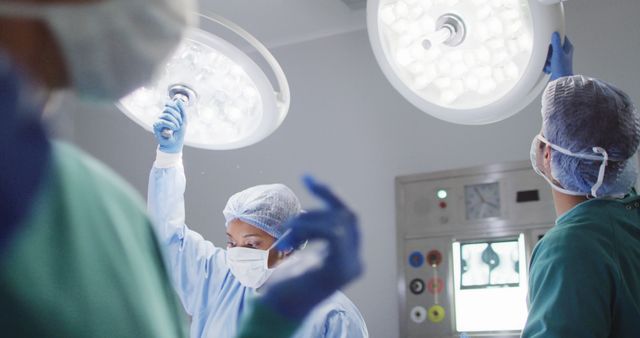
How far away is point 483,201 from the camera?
3.53 m

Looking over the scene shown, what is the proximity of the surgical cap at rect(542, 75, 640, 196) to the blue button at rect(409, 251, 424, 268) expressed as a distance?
1864 millimetres

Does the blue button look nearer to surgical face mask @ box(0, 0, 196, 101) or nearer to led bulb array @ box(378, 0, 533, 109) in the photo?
led bulb array @ box(378, 0, 533, 109)

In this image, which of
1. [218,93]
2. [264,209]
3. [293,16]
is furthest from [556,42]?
[293,16]

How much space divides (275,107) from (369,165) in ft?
6.43

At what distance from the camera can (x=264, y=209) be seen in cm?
251

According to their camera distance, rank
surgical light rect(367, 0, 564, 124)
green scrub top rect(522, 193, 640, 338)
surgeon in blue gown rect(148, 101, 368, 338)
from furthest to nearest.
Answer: surgeon in blue gown rect(148, 101, 368, 338) < surgical light rect(367, 0, 564, 124) < green scrub top rect(522, 193, 640, 338)

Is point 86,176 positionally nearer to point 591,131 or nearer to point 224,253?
point 591,131

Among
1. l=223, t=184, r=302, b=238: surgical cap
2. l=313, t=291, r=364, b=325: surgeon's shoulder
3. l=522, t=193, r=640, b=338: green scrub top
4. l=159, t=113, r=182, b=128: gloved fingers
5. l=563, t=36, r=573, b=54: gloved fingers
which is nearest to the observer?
l=522, t=193, r=640, b=338: green scrub top

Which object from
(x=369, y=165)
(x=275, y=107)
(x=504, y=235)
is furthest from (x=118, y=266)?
(x=369, y=165)

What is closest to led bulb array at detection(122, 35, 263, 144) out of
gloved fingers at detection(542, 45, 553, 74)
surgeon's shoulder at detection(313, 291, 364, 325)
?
surgeon's shoulder at detection(313, 291, 364, 325)

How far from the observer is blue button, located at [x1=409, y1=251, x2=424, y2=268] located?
357cm

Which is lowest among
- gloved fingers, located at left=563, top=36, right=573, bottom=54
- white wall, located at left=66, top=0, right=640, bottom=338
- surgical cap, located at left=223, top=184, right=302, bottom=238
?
surgical cap, located at left=223, top=184, right=302, bottom=238

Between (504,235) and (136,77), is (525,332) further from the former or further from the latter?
(504,235)

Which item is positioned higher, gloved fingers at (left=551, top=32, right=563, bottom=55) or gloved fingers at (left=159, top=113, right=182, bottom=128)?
gloved fingers at (left=551, top=32, right=563, bottom=55)
